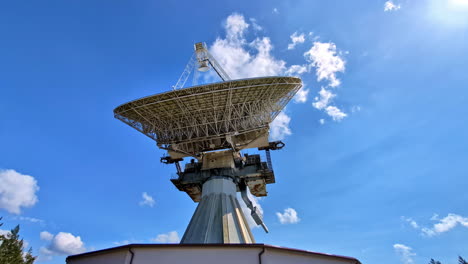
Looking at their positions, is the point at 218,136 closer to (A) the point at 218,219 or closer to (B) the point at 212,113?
(B) the point at 212,113

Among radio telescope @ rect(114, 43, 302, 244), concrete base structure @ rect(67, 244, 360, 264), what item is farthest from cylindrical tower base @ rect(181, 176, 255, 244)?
concrete base structure @ rect(67, 244, 360, 264)

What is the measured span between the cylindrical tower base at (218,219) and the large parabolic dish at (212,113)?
341 cm

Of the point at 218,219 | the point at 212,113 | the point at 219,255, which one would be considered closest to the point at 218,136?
the point at 212,113

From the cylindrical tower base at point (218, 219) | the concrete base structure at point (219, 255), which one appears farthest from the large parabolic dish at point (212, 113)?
the concrete base structure at point (219, 255)

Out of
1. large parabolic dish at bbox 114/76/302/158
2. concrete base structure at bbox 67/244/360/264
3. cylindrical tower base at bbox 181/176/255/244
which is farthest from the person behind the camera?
large parabolic dish at bbox 114/76/302/158

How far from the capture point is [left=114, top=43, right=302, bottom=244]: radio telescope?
19.7 meters

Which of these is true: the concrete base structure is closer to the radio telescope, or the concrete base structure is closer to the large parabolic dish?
the radio telescope

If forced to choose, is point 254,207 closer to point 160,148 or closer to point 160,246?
point 160,148

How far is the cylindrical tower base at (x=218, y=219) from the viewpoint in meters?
18.1

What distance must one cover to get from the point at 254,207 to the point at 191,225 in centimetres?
560

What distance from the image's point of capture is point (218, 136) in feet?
70.8

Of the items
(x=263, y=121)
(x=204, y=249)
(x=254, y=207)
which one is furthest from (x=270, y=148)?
(x=204, y=249)

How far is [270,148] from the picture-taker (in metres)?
24.8

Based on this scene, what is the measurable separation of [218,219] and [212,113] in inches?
313
